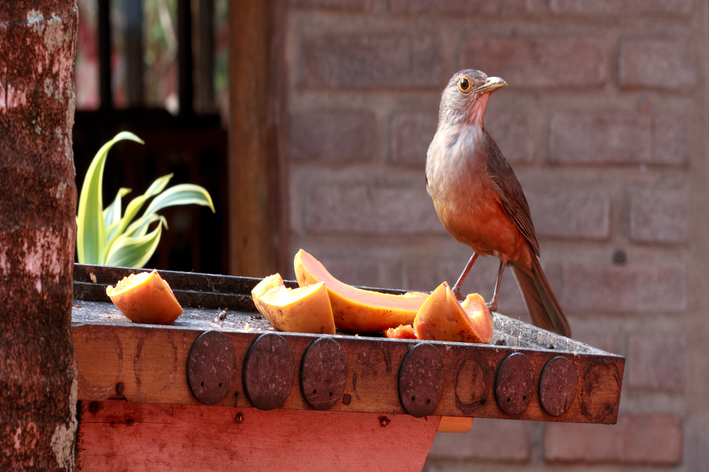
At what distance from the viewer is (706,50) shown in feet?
7.59

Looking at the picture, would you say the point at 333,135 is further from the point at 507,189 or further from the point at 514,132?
the point at 507,189

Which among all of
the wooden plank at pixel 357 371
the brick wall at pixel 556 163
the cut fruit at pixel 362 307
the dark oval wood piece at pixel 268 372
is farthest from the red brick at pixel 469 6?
the dark oval wood piece at pixel 268 372

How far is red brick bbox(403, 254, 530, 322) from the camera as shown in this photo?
230cm

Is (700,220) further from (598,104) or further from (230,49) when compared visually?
(230,49)

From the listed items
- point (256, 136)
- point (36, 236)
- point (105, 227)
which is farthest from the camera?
point (256, 136)

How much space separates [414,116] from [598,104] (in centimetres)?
57

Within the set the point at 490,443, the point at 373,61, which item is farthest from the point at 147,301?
the point at 490,443

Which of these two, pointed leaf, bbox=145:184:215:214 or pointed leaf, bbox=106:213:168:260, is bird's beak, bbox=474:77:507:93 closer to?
pointed leaf, bbox=145:184:215:214

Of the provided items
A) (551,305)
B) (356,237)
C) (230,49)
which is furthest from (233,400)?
(230,49)

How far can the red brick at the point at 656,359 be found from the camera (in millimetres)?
2307

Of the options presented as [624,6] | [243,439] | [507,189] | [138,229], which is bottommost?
[243,439]

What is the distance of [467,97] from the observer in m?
1.44

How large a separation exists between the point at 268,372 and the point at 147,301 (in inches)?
9.8

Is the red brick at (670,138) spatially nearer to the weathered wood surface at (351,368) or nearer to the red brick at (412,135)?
the red brick at (412,135)
